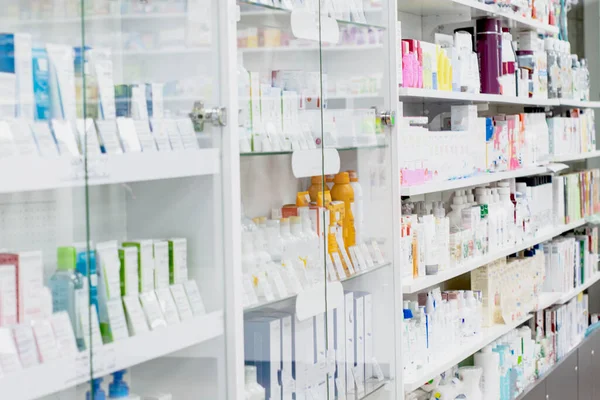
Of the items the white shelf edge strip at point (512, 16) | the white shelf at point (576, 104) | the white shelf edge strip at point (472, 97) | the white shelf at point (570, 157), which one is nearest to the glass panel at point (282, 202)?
the white shelf edge strip at point (472, 97)

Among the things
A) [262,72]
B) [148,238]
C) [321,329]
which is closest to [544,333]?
[321,329]

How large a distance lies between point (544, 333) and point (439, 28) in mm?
2000

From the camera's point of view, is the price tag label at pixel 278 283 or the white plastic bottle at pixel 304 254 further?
the white plastic bottle at pixel 304 254

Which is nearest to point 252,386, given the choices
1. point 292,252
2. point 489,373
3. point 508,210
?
point 292,252

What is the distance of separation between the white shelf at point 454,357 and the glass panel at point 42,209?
173cm

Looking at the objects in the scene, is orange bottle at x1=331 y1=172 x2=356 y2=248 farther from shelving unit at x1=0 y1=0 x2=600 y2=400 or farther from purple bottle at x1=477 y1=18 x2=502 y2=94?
purple bottle at x1=477 y1=18 x2=502 y2=94

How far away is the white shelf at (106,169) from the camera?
5.81 feet

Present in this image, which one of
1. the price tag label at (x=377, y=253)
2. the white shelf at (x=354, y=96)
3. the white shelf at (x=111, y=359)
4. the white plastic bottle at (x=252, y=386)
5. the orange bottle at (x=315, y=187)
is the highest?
the white shelf at (x=354, y=96)

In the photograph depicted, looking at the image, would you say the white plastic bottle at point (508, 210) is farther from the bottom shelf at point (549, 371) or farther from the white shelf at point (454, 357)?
the bottom shelf at point (549, 371)

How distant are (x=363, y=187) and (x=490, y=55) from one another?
4.96 feet

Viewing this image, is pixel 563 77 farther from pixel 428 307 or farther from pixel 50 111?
pixel 50 111

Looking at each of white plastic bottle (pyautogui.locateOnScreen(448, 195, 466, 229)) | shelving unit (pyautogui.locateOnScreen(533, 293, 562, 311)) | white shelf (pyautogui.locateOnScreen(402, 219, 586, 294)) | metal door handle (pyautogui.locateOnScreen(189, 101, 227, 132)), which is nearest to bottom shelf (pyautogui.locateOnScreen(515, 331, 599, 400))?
shelving unit (pyautogui.locateOnScreen(533, 293, 562, 311))

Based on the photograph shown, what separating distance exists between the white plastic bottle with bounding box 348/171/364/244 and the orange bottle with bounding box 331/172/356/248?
0.02 m

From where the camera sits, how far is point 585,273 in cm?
597
